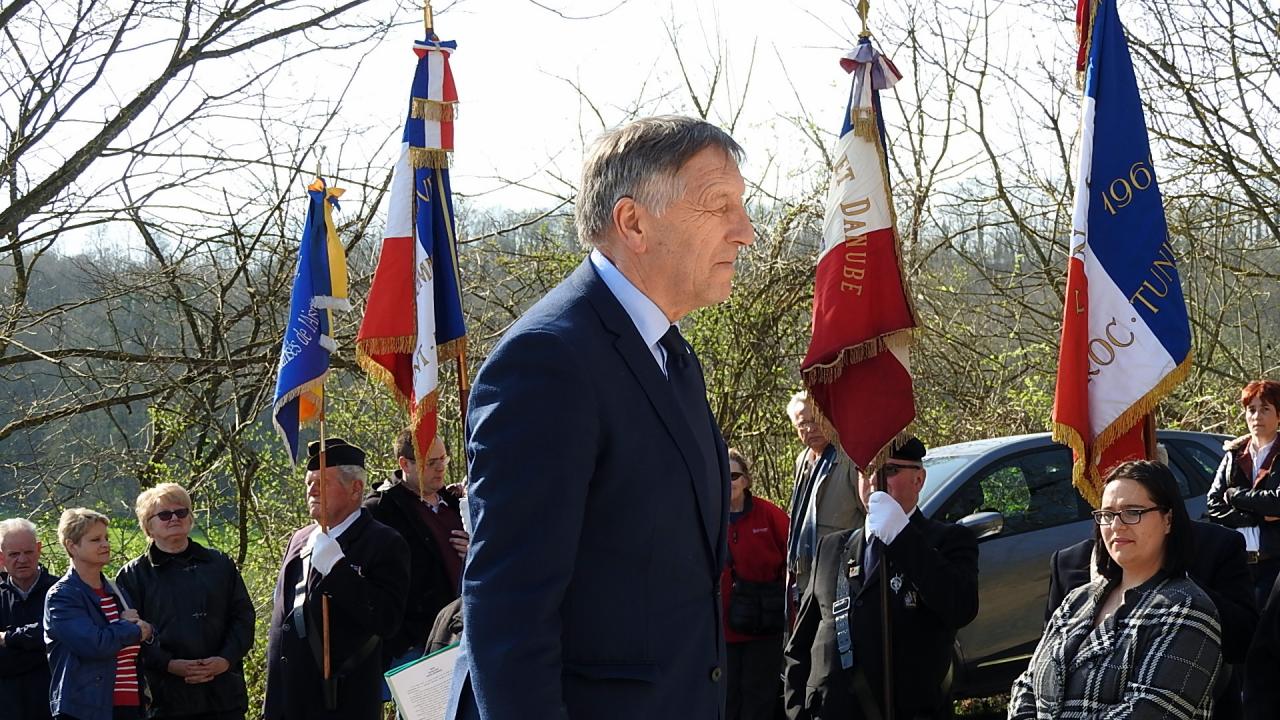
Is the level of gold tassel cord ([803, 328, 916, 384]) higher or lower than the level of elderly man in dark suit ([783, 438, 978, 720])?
higher

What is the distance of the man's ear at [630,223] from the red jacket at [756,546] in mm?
4446

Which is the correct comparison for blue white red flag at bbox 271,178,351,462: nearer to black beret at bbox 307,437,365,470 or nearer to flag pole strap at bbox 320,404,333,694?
black beret at bbox 307,437,365,470

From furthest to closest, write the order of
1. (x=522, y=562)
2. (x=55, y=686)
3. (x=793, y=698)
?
(x=55, y=686) → (x=793, y=698) → (x=522, y=562)

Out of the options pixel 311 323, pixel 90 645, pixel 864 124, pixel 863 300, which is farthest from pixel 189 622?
pixel 864 124

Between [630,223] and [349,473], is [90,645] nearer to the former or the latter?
[349,473]

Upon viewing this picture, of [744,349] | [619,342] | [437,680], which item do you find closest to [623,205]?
[619,342]

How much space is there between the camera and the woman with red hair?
7266mm

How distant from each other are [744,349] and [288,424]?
455 cm

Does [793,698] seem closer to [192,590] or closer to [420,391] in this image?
[420,391]

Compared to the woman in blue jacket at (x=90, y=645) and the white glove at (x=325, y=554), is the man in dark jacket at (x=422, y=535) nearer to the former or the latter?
the white glove at (x=325, y=554)

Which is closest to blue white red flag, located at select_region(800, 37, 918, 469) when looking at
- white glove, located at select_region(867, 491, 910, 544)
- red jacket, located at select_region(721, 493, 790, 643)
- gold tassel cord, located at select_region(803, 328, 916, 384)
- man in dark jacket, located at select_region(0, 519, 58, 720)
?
gold tassel cord, located at select_region(803, 328, 916, 384)

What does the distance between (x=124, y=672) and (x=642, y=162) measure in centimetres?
486

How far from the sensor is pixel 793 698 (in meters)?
5.71

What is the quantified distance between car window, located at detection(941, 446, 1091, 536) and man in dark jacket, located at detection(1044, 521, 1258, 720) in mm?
2853
